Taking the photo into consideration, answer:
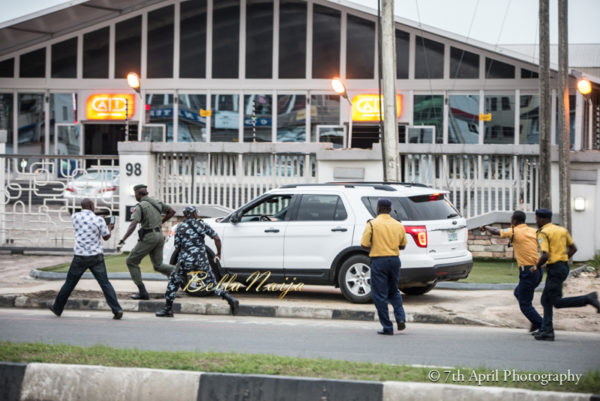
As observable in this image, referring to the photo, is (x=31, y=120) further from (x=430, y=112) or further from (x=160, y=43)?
(x=430, y=112)

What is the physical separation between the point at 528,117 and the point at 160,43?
539 inches

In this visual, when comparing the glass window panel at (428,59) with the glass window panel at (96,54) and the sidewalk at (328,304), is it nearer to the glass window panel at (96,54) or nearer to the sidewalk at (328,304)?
the glass window panel at (96,54)

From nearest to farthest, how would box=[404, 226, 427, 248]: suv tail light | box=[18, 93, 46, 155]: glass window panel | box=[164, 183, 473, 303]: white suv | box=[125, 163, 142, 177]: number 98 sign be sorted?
1. box=[404, 226, 427, 248]: suv tail light
2. box=[164, 183, 473, 303]: white suv
3. box=[125, 163, 142, 177]: number 98 sign
4. box=[18, 93, 46, 155]: glass window panel

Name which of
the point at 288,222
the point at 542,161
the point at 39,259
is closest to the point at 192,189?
the point at 39,259

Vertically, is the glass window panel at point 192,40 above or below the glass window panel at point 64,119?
above

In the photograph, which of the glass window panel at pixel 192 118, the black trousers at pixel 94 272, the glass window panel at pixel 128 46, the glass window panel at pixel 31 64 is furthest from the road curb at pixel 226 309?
the glass window panel at pixel 31 64

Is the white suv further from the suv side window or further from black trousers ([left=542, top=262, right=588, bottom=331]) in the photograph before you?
black trousers ([left=542, top=262, right=588, bottom=331])

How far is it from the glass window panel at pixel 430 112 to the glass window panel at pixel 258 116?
532 cm

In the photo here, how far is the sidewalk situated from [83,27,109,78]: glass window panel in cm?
1538

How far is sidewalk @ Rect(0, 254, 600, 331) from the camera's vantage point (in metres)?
11.0

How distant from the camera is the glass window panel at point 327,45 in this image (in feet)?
91.6

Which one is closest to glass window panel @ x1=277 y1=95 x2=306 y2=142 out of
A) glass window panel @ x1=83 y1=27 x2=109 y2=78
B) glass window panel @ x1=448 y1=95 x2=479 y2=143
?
glass window panel @ x1=448 y1=95 x2=479 y2=143

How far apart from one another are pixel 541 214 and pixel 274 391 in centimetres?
461

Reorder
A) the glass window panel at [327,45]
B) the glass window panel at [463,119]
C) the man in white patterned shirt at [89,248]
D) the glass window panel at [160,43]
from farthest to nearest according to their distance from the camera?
the glass window panel at [160,43]
the glass window panel at [327,45]
the glass window panel at [463,119]
the man in white patterned shirt at [89,248]
